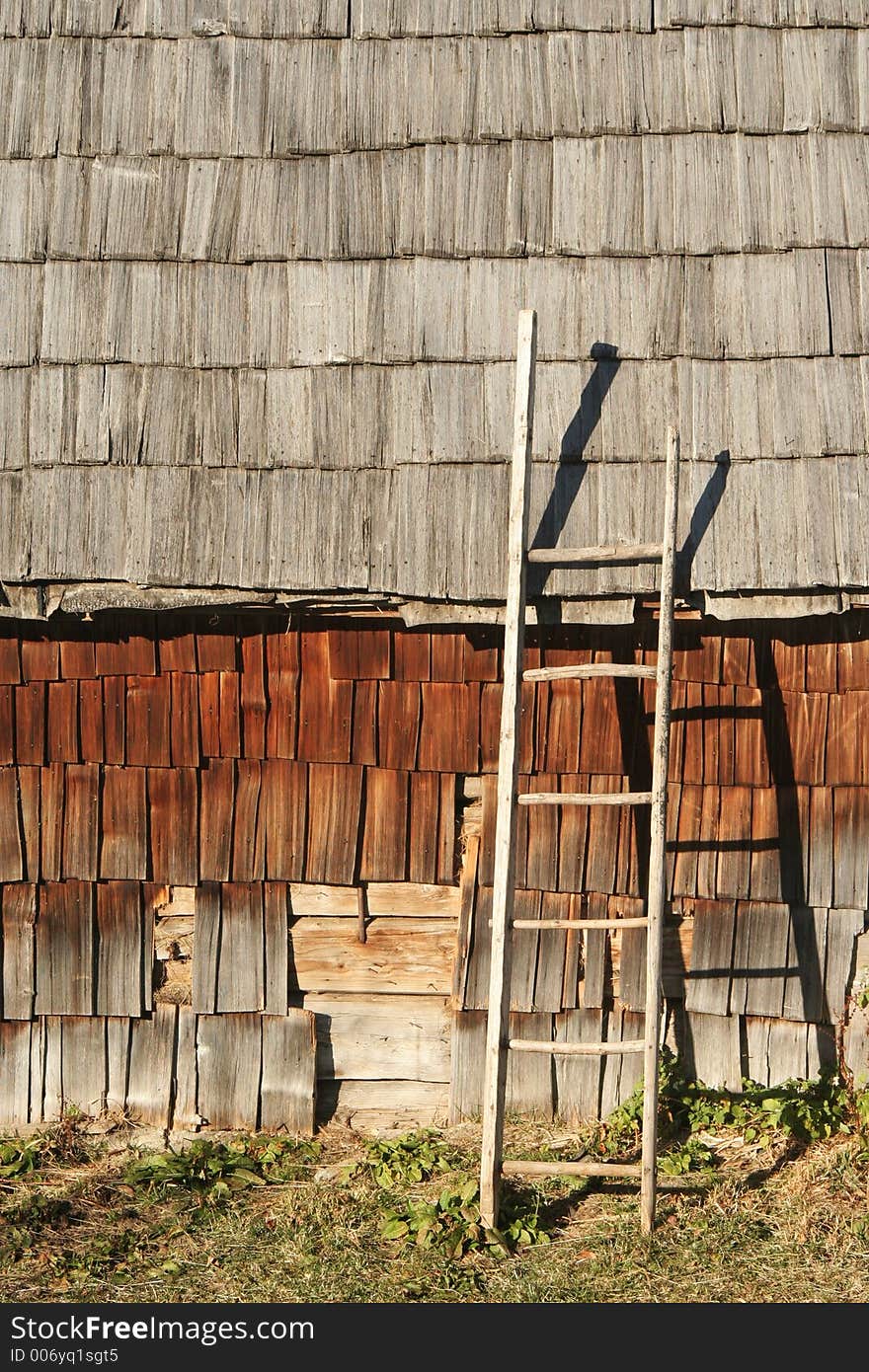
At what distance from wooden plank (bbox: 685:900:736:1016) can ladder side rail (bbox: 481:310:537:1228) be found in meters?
1.14

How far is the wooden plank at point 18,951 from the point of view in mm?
6055

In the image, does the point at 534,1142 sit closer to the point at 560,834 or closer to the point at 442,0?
the point at 560,834

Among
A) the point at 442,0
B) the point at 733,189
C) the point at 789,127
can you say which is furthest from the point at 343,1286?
the point at 442,0

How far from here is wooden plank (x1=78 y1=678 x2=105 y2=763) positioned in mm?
5954

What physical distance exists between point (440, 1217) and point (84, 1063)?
6.27 feet

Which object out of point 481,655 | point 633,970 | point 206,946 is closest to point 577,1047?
point 633,970

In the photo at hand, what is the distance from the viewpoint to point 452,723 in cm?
587

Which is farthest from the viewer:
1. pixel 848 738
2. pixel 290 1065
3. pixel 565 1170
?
pixel 290 1065

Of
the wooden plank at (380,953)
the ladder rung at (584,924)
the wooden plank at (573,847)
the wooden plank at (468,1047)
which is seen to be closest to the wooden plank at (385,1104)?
the wooden plank at (468,1047)

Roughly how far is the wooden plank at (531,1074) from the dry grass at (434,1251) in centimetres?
16

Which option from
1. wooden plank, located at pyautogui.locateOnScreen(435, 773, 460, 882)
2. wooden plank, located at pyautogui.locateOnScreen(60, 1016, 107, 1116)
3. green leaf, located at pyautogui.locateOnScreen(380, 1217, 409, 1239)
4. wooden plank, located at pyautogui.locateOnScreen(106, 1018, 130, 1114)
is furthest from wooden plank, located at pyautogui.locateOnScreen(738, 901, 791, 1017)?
wooden plank, located at pyautogui.locateOnScreen(60, 1016, 107, 1116)

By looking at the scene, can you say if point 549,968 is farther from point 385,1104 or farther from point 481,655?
point 481,655

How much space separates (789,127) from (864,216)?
58cm

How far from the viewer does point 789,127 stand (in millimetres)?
5969
